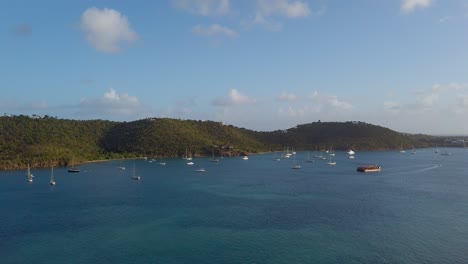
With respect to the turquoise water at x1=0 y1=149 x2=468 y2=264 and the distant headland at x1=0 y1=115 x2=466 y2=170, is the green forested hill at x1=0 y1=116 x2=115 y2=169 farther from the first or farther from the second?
the turquoise water at x1=0 y1=149 x2=468 y2=264

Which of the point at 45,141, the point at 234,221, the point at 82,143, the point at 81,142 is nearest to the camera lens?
the point at 234,221

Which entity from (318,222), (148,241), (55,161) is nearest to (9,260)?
(148,241)

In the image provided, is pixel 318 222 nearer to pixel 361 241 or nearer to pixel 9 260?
pixel 361 241

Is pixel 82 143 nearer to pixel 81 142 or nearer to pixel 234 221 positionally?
pixel 81 142

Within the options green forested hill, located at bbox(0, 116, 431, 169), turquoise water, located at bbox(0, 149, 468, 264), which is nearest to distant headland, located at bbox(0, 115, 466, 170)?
green forested hill, located at bbox(0, 116, 431, 169)

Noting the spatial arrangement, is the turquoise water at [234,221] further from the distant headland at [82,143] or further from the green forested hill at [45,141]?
the distant headland at [82,143]

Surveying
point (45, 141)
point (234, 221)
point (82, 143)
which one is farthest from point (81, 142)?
point (234, 221)

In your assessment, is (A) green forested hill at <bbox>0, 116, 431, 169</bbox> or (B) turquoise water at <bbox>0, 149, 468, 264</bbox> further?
(A) green forested hill at <bbox>0, 116, 431, 169</bbox>

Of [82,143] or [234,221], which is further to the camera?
[82,143]
